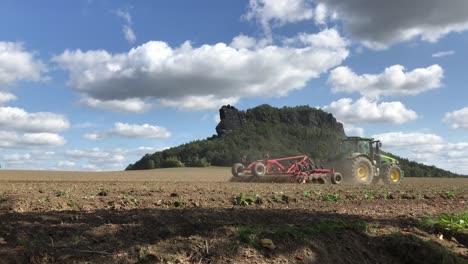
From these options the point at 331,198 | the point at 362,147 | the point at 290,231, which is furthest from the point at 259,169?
the point at 290,231

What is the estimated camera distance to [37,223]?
246 inches

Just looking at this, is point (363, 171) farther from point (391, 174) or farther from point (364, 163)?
point (391, 174)

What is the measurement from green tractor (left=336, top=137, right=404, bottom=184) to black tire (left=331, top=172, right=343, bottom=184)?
81 cm

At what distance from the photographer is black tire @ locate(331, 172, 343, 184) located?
22.9 metres

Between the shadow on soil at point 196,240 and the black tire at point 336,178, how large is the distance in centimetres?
1547

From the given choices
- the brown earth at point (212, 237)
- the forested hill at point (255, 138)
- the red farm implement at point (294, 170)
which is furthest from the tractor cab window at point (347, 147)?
the forested hill at point (255, 138)

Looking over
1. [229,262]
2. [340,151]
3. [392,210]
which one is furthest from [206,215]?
[340,151]

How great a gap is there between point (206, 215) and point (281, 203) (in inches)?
143

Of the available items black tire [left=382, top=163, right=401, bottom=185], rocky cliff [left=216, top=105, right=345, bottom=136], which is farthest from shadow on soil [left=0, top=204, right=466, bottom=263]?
rocky cliff [left=216, top=105, right=345, bottom=136]

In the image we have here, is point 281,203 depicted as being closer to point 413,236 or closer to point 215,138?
point 413,236

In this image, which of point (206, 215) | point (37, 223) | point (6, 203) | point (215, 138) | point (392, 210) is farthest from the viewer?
point (215, 138)

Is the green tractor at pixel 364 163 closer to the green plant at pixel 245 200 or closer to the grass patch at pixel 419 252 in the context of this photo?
the green plant at pixel 245 200

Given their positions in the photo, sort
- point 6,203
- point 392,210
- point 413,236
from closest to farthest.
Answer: point 413,236 → point 6,203 → point 392,210

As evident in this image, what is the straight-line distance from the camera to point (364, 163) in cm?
2417
